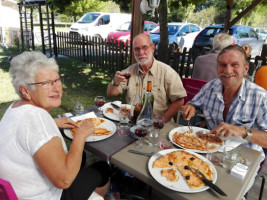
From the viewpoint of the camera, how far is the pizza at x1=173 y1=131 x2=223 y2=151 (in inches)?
63.5

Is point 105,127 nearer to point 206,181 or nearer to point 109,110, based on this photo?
point 109,110

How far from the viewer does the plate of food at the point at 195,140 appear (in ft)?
5.21

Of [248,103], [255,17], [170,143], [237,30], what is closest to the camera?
[170,143]

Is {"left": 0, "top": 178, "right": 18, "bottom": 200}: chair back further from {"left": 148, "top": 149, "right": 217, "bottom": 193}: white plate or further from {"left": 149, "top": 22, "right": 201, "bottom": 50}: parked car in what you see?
{"left": 149, "top": 22, "right": 201, "bottom": 50}: parked car

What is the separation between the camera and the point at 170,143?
5.53 ft

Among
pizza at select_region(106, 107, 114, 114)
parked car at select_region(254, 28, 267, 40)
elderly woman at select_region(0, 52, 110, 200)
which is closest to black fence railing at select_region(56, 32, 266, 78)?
pizza at select_region(106, 107, 114, 114)

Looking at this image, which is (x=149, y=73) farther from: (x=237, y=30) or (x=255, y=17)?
(x=255, y=17)

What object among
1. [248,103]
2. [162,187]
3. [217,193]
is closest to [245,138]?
[248,103]

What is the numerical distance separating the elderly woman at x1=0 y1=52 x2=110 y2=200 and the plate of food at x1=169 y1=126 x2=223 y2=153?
0.73m

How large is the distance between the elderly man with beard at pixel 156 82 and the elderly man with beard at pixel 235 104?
1.41 ft

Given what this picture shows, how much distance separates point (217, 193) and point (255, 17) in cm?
3492

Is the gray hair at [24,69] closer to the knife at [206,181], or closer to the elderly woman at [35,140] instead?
the elderly woman at [35,140]

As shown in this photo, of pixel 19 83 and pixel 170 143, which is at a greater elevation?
pixel 19 83

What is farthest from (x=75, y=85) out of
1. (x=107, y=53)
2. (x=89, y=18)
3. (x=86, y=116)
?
(x=89, y=18)
